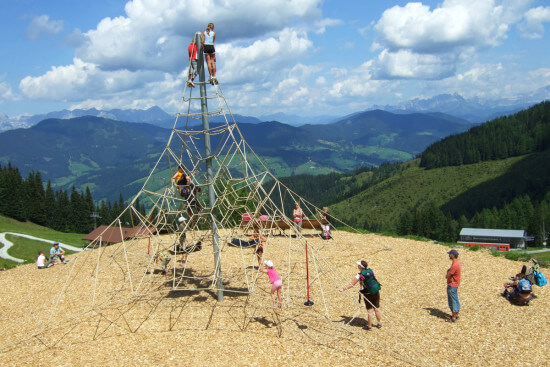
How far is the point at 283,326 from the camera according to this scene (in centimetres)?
1088

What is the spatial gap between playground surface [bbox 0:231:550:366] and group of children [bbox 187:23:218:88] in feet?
24.9

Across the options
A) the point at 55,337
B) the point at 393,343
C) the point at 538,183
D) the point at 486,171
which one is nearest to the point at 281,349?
the point at 393,343

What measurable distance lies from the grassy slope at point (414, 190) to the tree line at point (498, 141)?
6129mm

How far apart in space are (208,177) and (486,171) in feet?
549

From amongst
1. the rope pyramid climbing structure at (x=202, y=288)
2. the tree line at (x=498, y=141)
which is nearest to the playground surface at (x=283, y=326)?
the rope pyramid climbing structure at (x=202, y=288)

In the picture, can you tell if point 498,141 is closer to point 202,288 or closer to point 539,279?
point 539,279

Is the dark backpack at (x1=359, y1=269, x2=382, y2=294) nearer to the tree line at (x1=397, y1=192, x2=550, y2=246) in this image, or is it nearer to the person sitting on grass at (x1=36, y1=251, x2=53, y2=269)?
the person sitting on grass at (x1=36, y1=251, x2=53, y2=269)

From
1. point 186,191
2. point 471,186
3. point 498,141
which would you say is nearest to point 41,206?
point 186,191

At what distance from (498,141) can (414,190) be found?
43.9 meters

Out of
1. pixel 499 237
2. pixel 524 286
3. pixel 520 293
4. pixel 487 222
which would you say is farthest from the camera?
pixel 487 222

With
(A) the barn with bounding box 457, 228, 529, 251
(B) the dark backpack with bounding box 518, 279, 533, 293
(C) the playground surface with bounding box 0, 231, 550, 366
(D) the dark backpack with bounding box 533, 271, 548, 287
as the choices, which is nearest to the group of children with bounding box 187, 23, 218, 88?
(C) the playground surface with bounding box 0, 231, 550, 366

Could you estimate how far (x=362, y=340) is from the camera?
32.7ft

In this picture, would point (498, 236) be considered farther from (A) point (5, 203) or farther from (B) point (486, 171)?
(A) point (5, 203)

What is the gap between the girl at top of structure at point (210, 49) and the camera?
1232 cm
